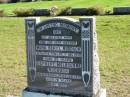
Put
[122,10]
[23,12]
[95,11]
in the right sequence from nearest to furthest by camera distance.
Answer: [122,10] < [95,11] < [23,12]

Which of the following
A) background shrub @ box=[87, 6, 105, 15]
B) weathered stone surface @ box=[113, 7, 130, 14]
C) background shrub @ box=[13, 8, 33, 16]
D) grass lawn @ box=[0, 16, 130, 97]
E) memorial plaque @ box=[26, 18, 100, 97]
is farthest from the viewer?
background shrub @ box=[13, 8, 33, 16]

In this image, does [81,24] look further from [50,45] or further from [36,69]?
[36,69]

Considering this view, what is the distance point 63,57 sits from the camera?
9070 millimetres

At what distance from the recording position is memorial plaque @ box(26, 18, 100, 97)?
8.85 m

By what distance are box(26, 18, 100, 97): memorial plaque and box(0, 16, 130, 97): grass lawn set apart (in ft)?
7.53

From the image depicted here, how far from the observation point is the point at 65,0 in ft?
127

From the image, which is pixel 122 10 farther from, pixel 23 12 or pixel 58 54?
pixel 58 54

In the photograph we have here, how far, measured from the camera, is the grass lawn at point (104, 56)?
39.6 ft

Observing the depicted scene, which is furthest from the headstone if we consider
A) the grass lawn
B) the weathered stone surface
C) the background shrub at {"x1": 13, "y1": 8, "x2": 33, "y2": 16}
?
the background shrub at {"x1": 13, "y1": 8, "x2": 33, "y2": 16}

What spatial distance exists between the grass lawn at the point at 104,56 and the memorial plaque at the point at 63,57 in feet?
7.53

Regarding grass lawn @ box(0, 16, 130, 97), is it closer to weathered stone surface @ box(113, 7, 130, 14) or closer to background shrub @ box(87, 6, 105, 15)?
weathered stone surface @ box(113, 7, 130, 14)

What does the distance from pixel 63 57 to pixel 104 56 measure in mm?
6775

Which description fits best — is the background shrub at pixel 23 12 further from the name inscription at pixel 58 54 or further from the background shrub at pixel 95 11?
the name inscription at pixel 58 54

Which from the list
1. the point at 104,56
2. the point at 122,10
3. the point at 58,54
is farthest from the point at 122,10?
the point at 58,54
